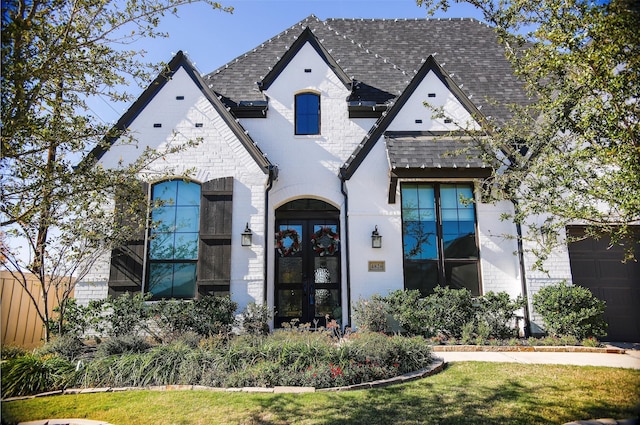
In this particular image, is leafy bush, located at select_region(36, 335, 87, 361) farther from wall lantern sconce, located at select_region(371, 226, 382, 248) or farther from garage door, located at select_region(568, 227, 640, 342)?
garage door, located at select_region(568, 227, 640, 342)

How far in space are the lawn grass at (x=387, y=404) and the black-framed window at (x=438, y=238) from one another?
13.0ft

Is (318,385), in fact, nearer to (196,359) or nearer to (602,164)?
(196,359)

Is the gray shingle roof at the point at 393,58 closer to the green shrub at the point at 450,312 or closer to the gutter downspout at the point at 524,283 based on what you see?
the gutter downspout at the point at 524,283

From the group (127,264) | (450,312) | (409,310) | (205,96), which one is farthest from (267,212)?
(450,312)

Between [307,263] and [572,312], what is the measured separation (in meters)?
6.02

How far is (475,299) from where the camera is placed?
8.97 m

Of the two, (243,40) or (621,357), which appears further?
(621,357)

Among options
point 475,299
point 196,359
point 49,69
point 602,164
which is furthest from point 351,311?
point 49,69

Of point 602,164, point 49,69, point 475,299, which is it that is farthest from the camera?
point 475,299

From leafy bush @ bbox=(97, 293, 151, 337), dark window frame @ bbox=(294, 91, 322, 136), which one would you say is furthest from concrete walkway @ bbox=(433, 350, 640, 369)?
dark window frame @ bbox=(294, 91, 322, 136)

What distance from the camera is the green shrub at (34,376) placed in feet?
17.2

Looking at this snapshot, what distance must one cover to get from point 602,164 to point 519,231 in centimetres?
499

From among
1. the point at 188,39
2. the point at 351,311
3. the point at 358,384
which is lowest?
the point at 358,384

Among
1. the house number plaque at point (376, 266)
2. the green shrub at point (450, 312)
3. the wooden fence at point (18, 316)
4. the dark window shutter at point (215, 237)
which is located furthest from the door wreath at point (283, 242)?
the wooden fence at point (18, 316)
